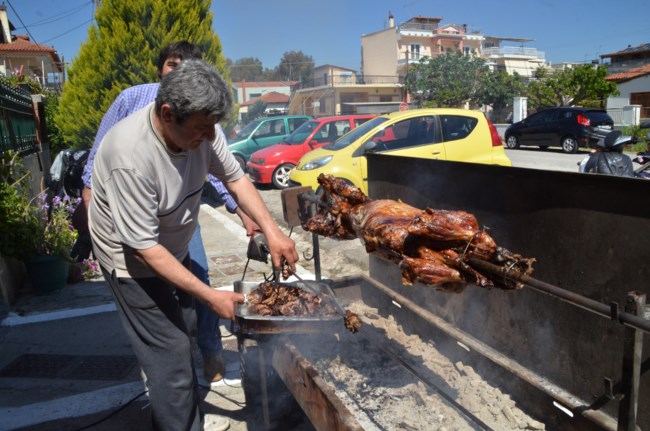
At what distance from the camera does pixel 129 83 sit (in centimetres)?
1050

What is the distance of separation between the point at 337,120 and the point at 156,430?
11007mm

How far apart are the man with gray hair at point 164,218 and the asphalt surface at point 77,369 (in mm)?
656

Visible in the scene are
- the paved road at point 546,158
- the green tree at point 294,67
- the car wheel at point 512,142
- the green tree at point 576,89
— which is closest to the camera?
the paved road at point 546,158

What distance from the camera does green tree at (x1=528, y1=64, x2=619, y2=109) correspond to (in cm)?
3031

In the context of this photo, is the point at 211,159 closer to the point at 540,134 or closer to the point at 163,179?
the point at 163,179

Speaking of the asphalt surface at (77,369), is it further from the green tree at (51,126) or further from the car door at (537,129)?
the car door at (537,129)

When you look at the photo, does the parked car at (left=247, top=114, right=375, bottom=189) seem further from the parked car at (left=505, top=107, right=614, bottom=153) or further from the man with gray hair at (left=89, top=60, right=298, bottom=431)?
the parked car at (left=505, top=107, right=614, bottom=153)

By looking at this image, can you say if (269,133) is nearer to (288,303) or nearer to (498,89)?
(288,303)

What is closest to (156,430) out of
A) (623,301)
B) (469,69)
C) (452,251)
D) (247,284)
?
(247,284)

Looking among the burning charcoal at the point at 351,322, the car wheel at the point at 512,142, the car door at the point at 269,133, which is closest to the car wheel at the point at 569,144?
the car wheel at the point at 512,142

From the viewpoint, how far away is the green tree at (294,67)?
3374 inches

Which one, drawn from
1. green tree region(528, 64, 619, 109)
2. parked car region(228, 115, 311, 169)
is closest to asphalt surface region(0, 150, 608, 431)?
parked car region(228, 115, 311, 169)

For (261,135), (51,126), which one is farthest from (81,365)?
(261,135)

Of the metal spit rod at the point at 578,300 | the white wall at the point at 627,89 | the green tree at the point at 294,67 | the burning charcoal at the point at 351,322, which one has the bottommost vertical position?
the burning charcoal at the point at 351,322
